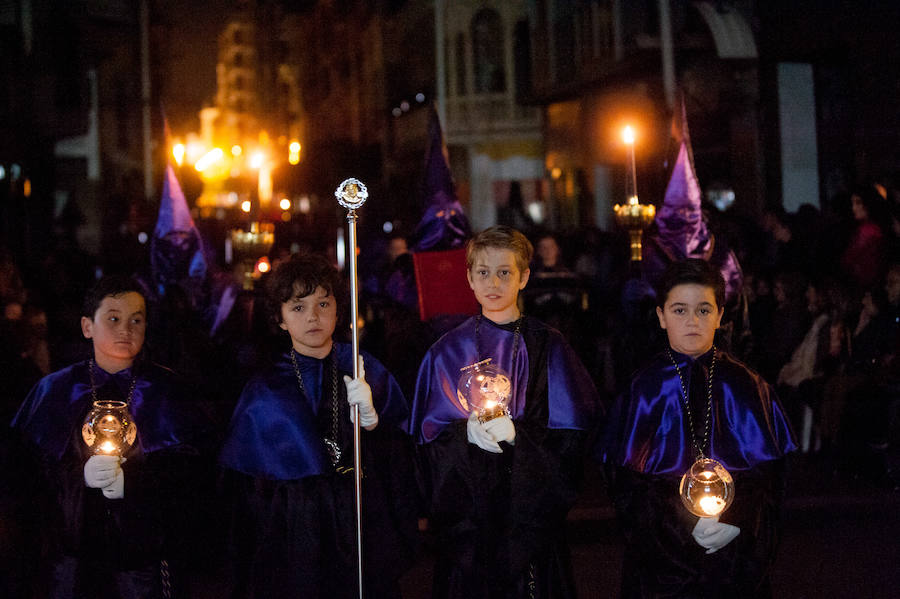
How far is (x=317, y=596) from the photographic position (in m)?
4.04

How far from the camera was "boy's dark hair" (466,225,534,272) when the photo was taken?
4180mm

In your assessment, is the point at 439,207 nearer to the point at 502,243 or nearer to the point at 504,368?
the point at 502,243

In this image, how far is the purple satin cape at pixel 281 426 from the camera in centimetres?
404

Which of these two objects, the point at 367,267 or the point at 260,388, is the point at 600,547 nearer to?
the point at 260,388

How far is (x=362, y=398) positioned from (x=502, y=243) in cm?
90

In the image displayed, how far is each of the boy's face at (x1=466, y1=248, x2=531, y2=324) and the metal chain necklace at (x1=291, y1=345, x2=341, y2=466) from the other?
28.3 inches

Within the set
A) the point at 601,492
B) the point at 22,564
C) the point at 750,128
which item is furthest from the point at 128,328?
the point at 750,128

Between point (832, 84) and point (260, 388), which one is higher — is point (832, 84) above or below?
above

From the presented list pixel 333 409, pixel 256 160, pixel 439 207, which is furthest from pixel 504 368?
pixel 256 160

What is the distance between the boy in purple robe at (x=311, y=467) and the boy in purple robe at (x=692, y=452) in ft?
3.30

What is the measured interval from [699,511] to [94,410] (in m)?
2.35

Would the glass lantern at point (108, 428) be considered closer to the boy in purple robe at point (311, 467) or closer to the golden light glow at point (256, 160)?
the boy in purple robe at point (311, 467)

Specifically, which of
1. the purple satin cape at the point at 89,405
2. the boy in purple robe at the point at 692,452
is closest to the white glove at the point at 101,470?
the purple satin cape at the point at 89,405

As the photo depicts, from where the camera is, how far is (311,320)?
419cm
